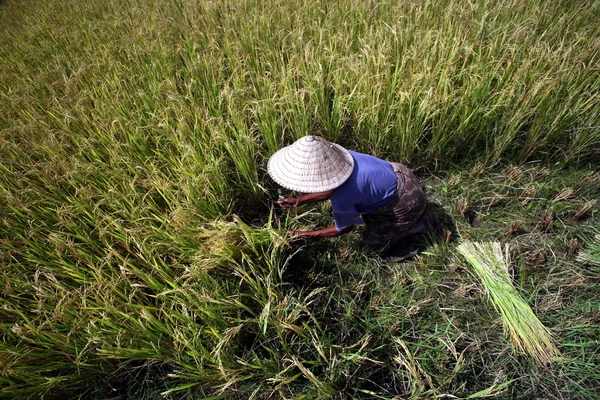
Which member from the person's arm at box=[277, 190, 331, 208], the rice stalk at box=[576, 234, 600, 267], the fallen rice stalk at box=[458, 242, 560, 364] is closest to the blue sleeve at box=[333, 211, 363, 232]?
the person's arm at box=[277, 190, 331, 208]

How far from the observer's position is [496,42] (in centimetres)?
211

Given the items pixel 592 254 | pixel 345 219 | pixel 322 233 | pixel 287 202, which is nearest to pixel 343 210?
pixel 345 219

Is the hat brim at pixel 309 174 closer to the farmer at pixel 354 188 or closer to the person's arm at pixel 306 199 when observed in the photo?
the farmer at pixel 354 188

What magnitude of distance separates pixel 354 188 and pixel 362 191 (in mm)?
47

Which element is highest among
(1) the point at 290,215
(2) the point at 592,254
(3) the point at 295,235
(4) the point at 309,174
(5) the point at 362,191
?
(4) the point at 309,174

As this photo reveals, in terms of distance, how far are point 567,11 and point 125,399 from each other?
4.14m

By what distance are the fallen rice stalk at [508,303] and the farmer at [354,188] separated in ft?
0.99

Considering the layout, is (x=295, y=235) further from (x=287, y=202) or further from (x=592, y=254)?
(x=592, y=254)

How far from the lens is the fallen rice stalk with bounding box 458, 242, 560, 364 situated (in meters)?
1.30

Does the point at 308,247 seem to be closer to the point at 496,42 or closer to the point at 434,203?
the point at 434,203

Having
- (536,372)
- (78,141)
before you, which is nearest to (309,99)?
(78,141)

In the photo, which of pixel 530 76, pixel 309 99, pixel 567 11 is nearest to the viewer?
pixel 530 76

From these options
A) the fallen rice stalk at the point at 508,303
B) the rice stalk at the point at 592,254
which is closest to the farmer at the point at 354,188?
the fallen rice stalk at the point at 508,303

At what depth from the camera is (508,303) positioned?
1.40 metres
